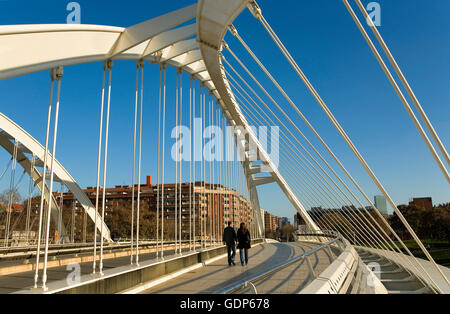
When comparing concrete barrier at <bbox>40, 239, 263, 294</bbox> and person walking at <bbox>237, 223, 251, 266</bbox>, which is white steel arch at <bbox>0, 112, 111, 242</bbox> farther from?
concrete barrier at <bbox>40, 239, 263, 294</bbox>

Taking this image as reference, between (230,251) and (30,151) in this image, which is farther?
(30,151)

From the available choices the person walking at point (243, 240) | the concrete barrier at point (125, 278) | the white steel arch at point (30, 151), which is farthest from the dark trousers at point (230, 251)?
the white steel arch at point (30, 151)

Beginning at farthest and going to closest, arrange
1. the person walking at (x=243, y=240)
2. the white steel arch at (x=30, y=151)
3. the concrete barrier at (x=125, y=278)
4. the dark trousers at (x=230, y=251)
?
the white steel arch at (x=30, y=151)
the person walking at (x=243, y=240)
the dark trousers at (x=230, y=251)
the concrete barrier at (x=125, y=278)

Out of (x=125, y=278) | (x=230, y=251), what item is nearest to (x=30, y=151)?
(x=230, y=251)

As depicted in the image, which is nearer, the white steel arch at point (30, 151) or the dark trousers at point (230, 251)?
the dark trousers at point (230, 251)

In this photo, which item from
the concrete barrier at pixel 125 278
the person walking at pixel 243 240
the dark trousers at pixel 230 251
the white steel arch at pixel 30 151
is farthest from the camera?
the white steel arch at pixel 30 151

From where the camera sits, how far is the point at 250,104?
1498cm

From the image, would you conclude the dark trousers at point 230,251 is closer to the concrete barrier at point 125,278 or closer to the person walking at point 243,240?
the person walking at point 243,240

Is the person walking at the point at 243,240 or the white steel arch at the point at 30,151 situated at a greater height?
the white steel arch at the point at 30,151

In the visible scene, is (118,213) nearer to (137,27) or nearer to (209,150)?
(209,150)

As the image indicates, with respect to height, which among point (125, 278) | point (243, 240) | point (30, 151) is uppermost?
point (30, 151)

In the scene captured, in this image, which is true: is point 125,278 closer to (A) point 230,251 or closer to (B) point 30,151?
(A) point 230,251

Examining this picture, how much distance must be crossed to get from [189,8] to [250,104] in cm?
696

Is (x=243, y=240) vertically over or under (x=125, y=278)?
over
